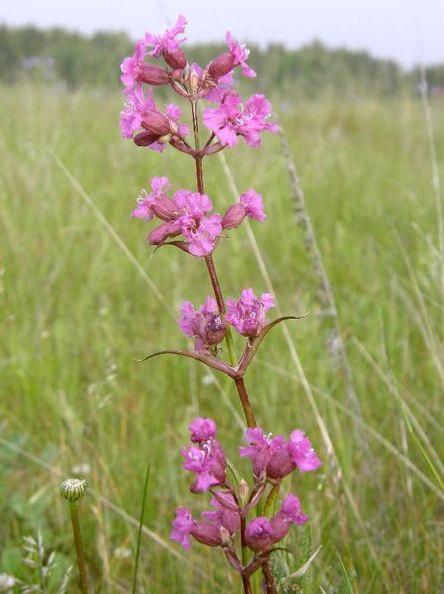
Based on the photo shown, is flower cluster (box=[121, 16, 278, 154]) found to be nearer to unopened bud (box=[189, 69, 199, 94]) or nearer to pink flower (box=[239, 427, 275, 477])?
unopened bud (box=[189, 69, 199, 94])

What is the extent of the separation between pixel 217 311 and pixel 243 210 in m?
0.13

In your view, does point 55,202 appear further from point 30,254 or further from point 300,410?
point 300,410

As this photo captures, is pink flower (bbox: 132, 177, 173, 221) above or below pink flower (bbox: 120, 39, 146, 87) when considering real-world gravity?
below

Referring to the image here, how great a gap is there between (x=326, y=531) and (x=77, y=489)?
2.49 feet

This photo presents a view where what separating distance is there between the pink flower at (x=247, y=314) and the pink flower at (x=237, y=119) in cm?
19

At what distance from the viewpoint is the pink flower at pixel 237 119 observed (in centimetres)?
88

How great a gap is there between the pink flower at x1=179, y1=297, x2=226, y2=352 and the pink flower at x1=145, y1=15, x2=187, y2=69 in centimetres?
29

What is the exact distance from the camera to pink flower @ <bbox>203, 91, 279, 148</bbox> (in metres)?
0.88

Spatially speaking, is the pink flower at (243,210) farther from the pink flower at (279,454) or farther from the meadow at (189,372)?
the meadow at (189,372)

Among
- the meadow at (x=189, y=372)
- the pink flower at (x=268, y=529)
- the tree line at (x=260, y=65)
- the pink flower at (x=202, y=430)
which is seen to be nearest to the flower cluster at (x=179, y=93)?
the pink flower at (x=202, y=430)

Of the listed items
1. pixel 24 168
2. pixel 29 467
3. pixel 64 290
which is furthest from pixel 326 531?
pixel 24 168

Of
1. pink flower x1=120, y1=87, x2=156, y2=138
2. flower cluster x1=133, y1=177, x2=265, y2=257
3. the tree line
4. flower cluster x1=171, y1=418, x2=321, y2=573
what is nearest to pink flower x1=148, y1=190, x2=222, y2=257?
flower cluster x1=133, y1=177, x2=265, y2=257

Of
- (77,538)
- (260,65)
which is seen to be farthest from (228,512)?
(260,65)

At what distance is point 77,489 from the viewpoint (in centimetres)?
94
